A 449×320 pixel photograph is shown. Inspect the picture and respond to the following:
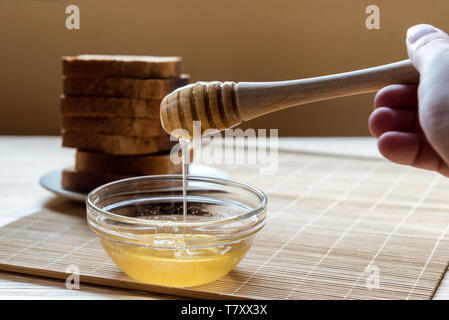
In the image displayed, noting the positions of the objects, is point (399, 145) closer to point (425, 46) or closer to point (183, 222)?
point (425, 46)

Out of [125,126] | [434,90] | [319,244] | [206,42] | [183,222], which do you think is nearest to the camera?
[434,90]

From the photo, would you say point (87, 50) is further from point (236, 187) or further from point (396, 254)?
point (396, 254)

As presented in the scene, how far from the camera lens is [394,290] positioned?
848mm

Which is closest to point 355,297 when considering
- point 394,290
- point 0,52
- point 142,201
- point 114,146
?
point 394,290

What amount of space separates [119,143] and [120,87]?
0.12m

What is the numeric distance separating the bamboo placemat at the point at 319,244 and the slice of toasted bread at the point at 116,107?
0.21 metres

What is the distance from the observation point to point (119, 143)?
4.35ft

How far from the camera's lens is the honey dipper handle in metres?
0.87

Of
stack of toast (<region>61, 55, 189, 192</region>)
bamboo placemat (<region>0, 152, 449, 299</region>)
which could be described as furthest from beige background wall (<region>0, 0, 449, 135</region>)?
stack of toast (<region>61, 55, 189, 192</region>)

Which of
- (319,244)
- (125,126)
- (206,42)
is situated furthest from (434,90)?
(206,42)

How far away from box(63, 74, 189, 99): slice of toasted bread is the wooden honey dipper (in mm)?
448

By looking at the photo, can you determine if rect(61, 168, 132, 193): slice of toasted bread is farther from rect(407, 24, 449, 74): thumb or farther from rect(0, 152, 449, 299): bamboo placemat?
rect(407, 24, 449, 74): thumb
